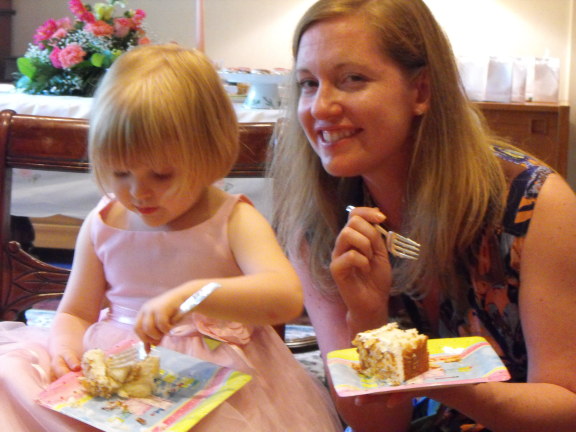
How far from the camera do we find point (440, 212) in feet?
4.09

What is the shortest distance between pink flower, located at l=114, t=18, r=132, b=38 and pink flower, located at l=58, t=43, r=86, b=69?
16 centimetres

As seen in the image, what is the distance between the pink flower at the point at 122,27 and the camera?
9.06ft

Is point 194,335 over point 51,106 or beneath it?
beneath

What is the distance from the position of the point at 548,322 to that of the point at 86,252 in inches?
28.5

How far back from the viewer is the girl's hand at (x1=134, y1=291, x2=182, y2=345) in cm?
96

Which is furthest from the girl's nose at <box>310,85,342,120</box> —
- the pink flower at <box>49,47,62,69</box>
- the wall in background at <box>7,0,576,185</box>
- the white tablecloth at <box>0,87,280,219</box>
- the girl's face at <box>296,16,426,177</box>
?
the wall in background at <box>7,0,576,185</box>

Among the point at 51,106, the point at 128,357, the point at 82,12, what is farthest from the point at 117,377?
the point at 82,12

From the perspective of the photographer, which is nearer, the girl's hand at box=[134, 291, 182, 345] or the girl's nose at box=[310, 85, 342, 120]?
the girl's hand at box=[134, 291, 182, 345]

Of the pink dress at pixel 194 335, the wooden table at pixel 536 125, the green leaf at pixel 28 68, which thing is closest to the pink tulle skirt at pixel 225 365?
the pink dress at pixel 194 335

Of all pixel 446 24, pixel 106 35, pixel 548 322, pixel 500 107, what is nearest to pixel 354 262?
pixel 548 322

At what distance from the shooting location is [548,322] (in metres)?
1.17

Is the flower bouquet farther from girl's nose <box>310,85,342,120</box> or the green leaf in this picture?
girl's nose <box>310,85,342,120</box>

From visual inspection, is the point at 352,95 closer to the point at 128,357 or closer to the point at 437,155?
the point at 437,155

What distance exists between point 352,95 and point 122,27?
5.79 ft
